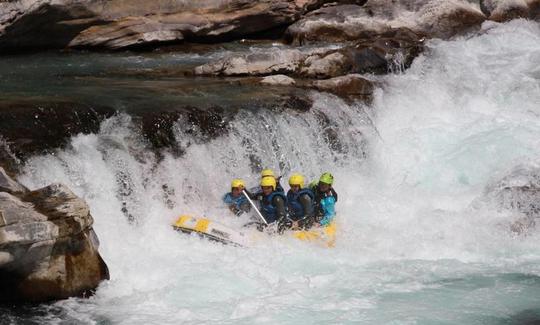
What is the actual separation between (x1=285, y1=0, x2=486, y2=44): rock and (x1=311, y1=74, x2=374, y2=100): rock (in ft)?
13.2

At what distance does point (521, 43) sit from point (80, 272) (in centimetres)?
1200

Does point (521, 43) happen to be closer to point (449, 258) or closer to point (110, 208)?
point (449, 258)

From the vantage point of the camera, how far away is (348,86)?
41.0 ft

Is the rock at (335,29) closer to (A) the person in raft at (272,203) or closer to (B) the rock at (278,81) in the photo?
(B) the rock at (278,81)

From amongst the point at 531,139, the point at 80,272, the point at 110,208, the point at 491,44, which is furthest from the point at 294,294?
the point at 491,44

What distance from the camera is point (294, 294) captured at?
7.32 metres

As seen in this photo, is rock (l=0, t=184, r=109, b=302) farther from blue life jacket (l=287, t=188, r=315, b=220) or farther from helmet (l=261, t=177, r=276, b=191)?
blue life jacket (l=287, t=188, r=315, b=220)

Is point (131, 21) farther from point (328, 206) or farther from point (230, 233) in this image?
point (230, 233)

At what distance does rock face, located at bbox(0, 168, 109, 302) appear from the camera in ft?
21.3

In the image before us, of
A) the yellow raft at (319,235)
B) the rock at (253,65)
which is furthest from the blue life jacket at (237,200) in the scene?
the rock at (253,65)

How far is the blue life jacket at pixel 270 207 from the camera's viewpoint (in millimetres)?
9094

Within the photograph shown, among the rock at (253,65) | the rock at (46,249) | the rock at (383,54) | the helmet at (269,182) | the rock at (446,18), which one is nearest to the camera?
the rock at (46,249)

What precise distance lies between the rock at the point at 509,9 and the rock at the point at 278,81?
685cm

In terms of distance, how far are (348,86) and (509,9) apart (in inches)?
264
